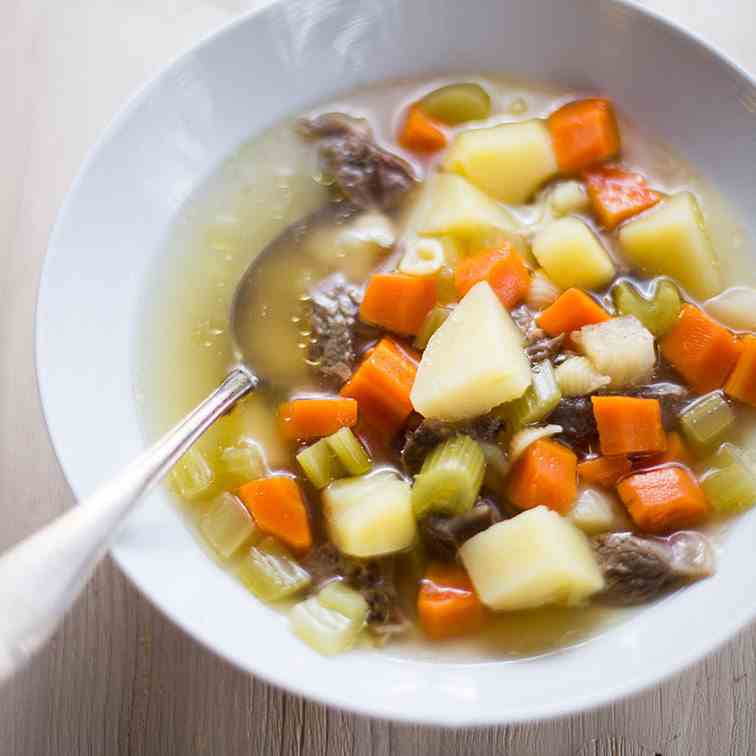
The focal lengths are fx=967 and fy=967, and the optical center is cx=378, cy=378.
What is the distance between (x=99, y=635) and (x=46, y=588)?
0.70 m

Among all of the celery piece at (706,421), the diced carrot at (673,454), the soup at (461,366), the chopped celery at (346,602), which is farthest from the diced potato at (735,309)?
the chopped celery at (346,602)

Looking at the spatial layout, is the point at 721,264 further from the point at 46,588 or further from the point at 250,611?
the point at 46,588

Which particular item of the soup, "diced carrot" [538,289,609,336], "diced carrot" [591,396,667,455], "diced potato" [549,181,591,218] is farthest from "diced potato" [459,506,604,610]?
"diced potato" [549,181,591,218]

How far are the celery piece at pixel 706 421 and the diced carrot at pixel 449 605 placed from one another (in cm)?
66

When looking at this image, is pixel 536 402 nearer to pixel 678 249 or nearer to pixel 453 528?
pixel 453 528

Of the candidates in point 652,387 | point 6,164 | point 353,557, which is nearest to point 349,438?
point 353,557

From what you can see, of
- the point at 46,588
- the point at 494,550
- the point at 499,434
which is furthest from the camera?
the point at 499,434

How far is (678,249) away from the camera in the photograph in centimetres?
250

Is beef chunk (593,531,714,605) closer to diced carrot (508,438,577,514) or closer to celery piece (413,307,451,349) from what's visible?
diced carrot (508,438,577,514)

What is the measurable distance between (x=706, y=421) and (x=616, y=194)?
0.66 meters

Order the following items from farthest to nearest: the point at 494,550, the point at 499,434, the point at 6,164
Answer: the point at 6,164 < the point at 499,434 < the point at 494,550

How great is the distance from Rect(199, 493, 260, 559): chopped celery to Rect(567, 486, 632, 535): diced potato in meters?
0.76

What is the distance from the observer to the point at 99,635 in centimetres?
239

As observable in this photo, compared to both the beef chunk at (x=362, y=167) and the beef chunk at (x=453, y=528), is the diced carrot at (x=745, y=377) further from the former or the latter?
the beef chunk at (x=362, y=167)
